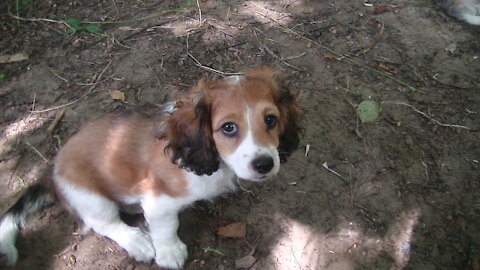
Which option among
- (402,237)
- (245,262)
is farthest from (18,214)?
(402,237)

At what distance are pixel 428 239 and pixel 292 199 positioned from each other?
44.7 inches

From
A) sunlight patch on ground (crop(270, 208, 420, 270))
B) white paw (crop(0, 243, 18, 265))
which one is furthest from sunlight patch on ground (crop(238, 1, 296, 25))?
white paw (crop(0, 243, 18, 265))

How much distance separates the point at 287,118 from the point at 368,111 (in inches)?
64.8

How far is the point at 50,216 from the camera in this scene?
343 cm

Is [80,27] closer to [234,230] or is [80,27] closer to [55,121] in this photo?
[55,121]

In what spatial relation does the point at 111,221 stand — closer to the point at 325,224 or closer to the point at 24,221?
the point at 24,221

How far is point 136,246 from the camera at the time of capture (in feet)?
10.5

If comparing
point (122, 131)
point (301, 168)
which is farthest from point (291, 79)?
point (122, 131)

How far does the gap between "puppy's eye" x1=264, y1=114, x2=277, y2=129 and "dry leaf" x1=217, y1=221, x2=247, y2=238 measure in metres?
1.18

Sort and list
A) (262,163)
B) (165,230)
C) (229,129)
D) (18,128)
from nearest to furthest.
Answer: (262,163) → (229,129) → (165,230) → (18,128)

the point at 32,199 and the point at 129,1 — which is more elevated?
the point at 129,1

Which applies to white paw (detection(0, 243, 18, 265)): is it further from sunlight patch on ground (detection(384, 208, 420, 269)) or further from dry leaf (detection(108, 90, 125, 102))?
sunlight patch on ground (detection(384, 208, 420, 269))

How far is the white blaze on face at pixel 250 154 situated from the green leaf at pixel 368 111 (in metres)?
1.90

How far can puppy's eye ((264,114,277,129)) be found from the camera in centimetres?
254
